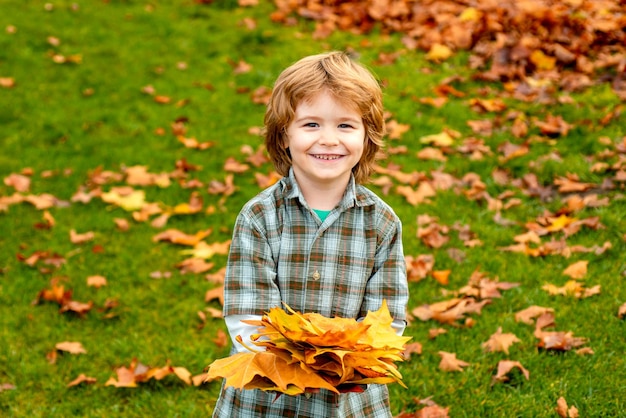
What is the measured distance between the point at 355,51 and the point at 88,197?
3431 mm

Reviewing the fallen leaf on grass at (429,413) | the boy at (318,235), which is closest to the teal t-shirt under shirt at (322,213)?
the boy at (318,235)

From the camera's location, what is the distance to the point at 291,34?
825 cm

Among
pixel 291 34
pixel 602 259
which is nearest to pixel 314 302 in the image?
pixel 602 259

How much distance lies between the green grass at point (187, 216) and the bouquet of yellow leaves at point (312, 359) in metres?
1.29

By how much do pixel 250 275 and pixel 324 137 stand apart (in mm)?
496

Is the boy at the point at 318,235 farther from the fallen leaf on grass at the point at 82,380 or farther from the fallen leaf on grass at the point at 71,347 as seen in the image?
the fallen leaf on grass at the point at 71,347

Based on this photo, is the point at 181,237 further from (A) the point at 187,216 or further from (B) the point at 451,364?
(B) the point at 451,364

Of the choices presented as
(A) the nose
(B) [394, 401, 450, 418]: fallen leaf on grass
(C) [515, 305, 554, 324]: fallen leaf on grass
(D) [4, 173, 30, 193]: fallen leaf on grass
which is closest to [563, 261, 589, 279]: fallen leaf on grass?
(C) [515, 305, 554, 324]: fallen leaf on grass

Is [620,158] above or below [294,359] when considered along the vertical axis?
below

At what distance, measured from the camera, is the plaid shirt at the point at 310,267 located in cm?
229

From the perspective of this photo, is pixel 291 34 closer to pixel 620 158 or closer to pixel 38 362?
pixel 620 158

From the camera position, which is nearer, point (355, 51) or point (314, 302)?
point (314, 302)

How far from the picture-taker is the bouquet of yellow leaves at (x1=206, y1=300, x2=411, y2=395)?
6.23 ft

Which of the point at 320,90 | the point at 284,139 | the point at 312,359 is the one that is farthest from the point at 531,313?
the point at 312,359
